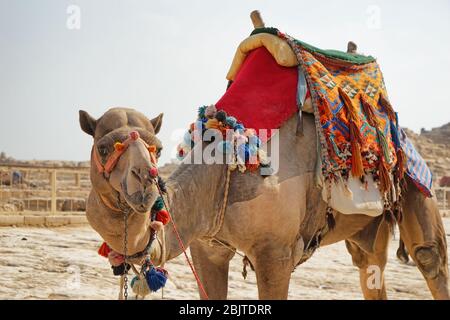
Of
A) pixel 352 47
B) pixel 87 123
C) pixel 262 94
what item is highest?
pixel 352 47

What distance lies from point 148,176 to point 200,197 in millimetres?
1007

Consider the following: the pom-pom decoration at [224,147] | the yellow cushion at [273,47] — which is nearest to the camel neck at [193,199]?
the pom-pom decoration at [224,147]

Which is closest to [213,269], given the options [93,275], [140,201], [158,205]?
[158,205]

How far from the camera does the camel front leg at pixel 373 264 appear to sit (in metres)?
6.76

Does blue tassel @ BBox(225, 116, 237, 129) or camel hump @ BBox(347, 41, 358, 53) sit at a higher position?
camel hump @ BBox(347, 41, 358, 53)

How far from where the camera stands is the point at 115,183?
12.5ft

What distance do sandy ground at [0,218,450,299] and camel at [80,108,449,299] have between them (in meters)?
3.10

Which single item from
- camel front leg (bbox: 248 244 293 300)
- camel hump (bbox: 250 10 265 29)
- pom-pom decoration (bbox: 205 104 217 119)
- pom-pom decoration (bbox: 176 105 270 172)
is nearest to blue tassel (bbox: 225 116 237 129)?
pom-pom decoration (bbox: 176 105 270 172)

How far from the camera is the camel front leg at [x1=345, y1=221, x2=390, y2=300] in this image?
22.2ft

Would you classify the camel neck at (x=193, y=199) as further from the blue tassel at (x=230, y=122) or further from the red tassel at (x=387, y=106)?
the red tassel at (x=387, y=106)

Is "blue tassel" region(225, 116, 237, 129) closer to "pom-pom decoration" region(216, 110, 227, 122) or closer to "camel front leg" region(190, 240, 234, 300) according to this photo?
"pom-pom decoration" region(216, 110, 227, 122)

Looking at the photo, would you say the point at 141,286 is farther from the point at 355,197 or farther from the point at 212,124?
the point at 355,197

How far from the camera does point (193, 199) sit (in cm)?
469

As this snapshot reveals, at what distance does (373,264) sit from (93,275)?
4045 millimetres
